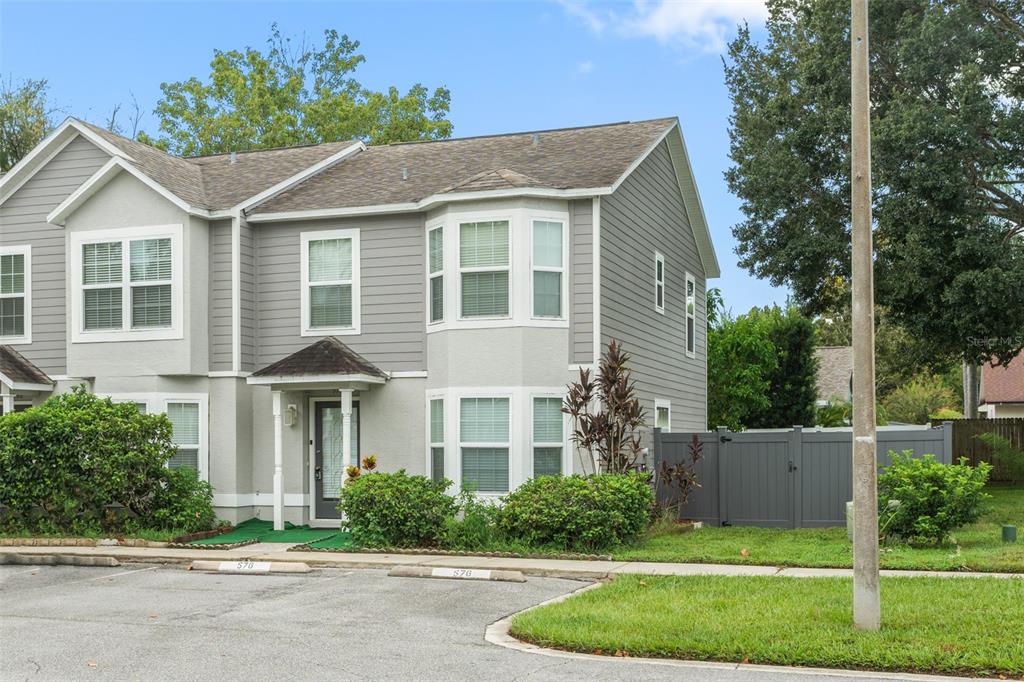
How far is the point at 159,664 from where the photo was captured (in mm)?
8453

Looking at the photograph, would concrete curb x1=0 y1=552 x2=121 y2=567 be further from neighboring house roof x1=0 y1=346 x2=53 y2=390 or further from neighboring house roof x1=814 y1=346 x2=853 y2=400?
neighboring house roof x1=814 y1=346 x2=853 y2=400

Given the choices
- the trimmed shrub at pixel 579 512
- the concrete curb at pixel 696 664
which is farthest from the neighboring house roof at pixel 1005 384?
the concrete curb at pixel 696 664

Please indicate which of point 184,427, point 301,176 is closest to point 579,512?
point 184,427

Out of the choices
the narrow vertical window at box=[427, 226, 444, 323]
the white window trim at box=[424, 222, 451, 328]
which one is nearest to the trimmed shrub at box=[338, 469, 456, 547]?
the white window trim at box=[424, 222, 451, 328]

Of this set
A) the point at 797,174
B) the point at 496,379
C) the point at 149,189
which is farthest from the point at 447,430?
the point at 797,174

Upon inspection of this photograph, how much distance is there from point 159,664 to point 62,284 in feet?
44.3

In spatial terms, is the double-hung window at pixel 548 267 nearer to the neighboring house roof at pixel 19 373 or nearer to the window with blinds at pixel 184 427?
the window with blinds at pixel 184 427

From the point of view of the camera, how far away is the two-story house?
1722 centimetres

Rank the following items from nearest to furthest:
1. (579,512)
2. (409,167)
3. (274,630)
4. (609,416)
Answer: (274,630) → (579,512) → (609,416) → (409,167)

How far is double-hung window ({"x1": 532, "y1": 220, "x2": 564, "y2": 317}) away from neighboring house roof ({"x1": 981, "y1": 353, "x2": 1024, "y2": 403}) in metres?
25.4

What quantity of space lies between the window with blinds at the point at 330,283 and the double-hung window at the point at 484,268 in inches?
96.2

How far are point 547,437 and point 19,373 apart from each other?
994 centimetres

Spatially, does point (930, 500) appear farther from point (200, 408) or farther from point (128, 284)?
point (128, 284)

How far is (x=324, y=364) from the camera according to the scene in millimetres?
17781
